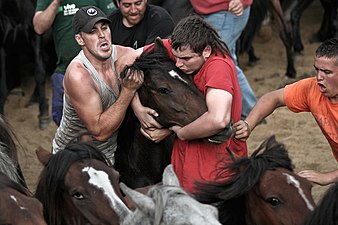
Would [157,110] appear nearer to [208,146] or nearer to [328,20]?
[208,146]

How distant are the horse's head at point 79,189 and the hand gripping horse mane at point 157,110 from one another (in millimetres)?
814

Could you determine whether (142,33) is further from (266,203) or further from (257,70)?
(257,70)

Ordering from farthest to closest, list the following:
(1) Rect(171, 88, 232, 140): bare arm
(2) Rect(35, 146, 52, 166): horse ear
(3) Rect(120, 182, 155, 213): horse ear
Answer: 1. (1) Rect(171, 88, 232, 140): bare arm
2. (2) Rect(35, 146, 52, 166): horse ear
3. (3) Rect(120, 182, 155, 213): horse ear

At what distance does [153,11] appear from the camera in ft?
21.0

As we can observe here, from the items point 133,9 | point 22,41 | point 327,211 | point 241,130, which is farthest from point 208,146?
point 22,41

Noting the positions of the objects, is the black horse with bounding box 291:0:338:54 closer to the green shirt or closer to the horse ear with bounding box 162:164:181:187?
the green shirt

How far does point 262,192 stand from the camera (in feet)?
14.5

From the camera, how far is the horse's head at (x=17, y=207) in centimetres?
397

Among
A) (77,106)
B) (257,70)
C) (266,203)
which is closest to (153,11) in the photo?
(77,106)

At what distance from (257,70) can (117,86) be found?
17.9ft

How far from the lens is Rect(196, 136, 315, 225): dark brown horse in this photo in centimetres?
436

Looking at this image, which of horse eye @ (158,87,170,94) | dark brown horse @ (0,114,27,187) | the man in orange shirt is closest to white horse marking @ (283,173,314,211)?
the man in orange shirt

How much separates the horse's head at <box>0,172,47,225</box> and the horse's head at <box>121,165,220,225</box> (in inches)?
18.9

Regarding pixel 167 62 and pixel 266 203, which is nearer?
pixel 266 203
